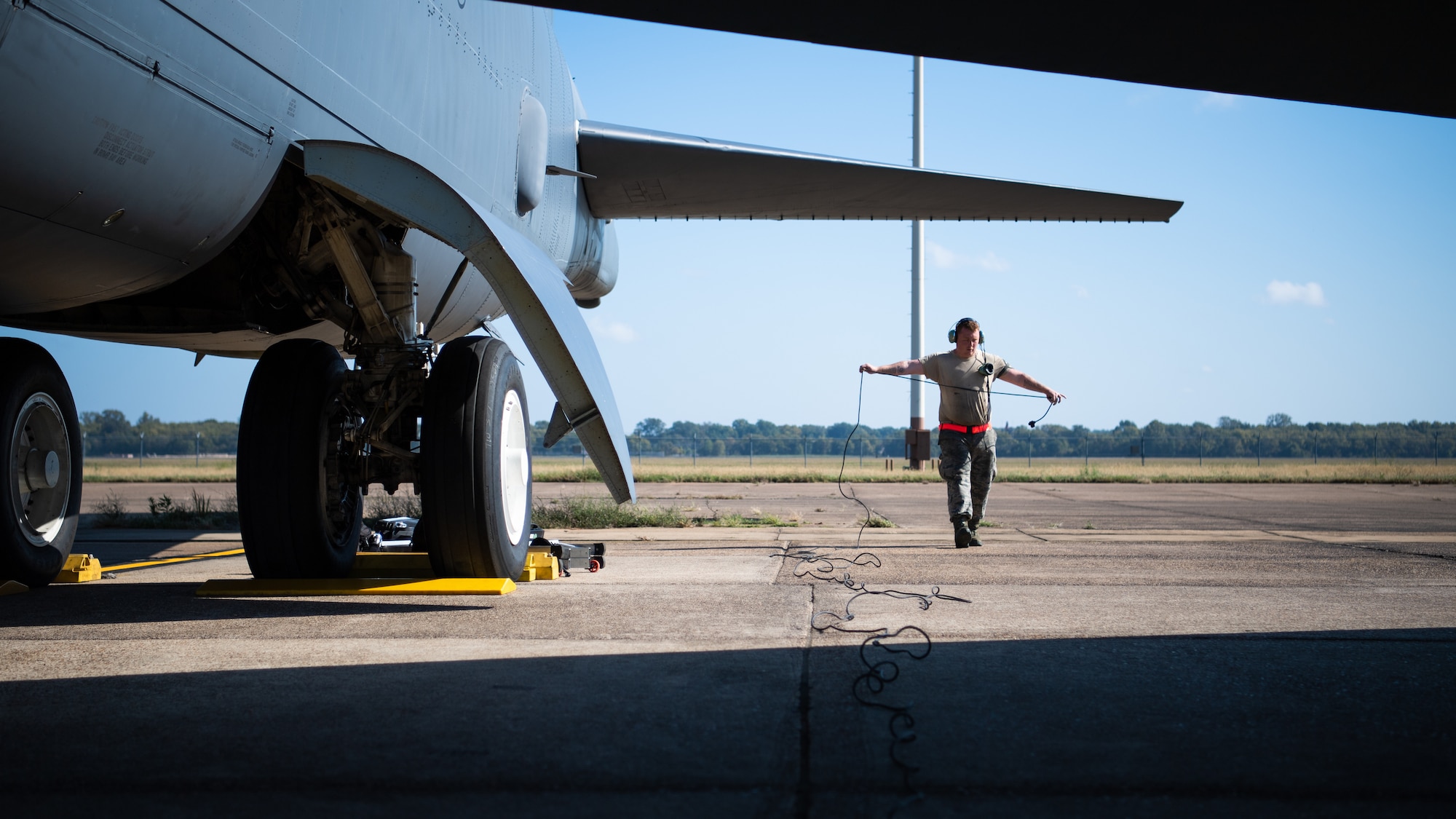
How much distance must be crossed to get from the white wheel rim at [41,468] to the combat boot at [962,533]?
18.6 feet

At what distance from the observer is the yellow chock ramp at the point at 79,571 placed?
5.82m

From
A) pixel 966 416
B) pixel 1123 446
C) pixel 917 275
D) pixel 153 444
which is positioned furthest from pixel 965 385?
pixel 153 444

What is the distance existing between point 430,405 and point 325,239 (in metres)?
0.92

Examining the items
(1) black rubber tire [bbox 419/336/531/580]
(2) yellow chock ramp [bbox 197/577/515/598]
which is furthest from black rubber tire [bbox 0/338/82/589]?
(1) black rubber tire [bbox 419/336/531/580]

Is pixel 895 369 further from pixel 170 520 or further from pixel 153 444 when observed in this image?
pixel 153 444

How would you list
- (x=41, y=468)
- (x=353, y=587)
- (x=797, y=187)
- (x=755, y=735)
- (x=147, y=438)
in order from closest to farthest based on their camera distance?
1. (x=755, y=735)
2. (x=353, y=587)
3. (x=41, y=468)
4. (x=797, y=187)
5. (x=147, y=438)

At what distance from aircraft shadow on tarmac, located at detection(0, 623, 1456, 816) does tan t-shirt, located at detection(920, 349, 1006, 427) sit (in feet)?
14.4

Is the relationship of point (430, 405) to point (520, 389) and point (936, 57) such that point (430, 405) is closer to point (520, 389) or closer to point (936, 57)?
point (520, 389)

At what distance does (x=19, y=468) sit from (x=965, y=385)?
615 cm

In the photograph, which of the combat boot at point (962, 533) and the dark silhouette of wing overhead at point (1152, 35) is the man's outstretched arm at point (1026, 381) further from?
the dark silhouette of wing overhead at point (1152, 35)

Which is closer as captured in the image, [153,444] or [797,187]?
[797,187]

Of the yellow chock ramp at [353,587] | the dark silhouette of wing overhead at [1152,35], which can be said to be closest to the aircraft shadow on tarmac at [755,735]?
the yellow chock ramp at [353,587]

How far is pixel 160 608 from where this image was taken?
15.9ft

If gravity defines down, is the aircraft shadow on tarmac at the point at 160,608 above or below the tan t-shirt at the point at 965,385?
below
